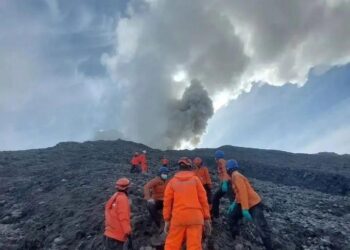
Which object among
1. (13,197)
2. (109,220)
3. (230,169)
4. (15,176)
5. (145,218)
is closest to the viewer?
(109,220)

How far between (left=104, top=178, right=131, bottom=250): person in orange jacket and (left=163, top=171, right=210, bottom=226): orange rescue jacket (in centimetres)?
98

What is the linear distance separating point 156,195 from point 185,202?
13.0 ft

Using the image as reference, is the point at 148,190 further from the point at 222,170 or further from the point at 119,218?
the point at 119,218

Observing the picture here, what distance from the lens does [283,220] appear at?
48.6ft

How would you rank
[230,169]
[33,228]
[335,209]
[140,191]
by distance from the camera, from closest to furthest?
[230,169]
[33,228]
[140,191]
[335,209]

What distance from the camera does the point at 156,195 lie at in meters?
11.7

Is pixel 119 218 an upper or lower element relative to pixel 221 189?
lower

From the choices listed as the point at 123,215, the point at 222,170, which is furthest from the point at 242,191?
the point at 123,215

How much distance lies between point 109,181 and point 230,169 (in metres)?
11.8

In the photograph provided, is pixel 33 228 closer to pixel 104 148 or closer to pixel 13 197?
→ pixel 13 197

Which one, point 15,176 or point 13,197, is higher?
point 15,176

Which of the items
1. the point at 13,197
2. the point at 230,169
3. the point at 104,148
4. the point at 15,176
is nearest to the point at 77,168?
the point at 15,176

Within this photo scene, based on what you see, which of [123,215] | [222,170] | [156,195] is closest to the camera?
[123,215]

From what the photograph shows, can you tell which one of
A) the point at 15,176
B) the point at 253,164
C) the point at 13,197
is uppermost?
the point at 253,164
